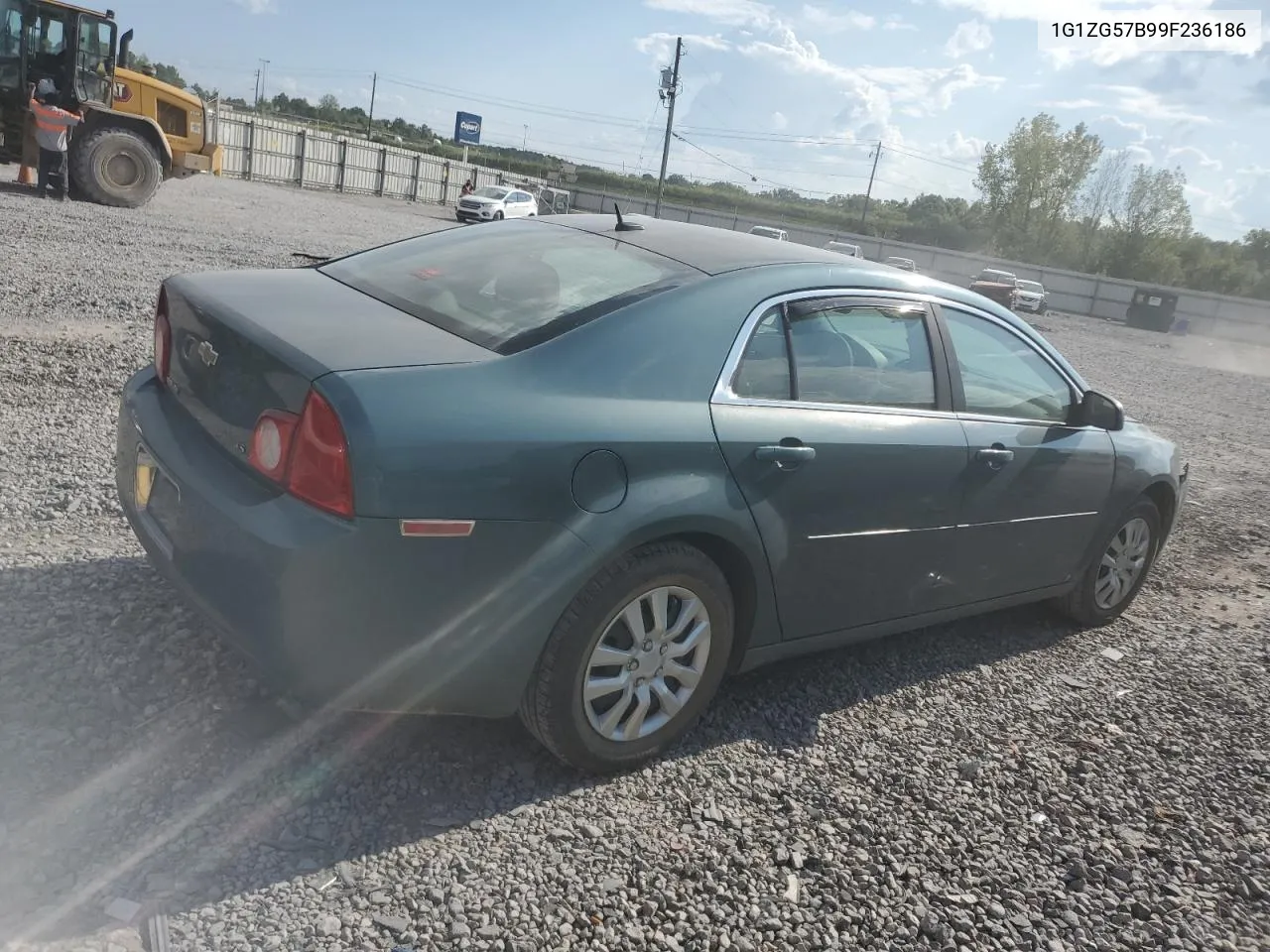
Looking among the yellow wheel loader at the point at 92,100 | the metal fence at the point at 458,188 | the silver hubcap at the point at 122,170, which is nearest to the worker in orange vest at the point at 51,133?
the yellow wheel loader at the point at 92,100

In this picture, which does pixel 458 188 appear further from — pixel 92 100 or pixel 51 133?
pixel 51 133

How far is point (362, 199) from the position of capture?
127 ft

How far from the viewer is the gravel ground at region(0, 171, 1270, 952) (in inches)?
97.6

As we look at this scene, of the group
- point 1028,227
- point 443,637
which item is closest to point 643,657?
point 443,637

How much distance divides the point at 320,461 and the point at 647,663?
116 cm

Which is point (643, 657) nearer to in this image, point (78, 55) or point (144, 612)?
point (144, 612)

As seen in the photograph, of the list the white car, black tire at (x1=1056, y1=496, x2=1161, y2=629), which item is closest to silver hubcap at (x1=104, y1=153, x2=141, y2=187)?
black tire at (x1=1056, y1=496, x2=1161, y2=629)

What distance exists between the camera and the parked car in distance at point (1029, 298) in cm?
3974

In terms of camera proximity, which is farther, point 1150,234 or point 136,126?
point 1150,234

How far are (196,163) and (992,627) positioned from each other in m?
18.1

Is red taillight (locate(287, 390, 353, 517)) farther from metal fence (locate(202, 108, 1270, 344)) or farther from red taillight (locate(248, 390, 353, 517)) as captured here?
metal fence (locate(202, 108, 1270, 344))

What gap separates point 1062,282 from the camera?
174 feet

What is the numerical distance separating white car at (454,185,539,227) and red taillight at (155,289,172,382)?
3344 centimetres

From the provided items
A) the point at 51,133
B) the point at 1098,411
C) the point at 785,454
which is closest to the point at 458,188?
the point at 51,133
